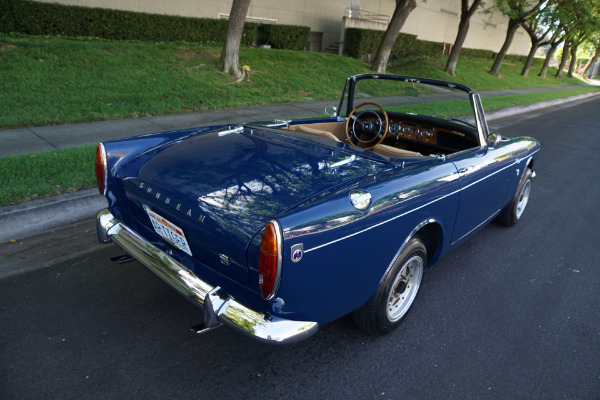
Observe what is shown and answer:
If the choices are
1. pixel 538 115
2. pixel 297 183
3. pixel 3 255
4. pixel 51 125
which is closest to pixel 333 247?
pixel 297 183

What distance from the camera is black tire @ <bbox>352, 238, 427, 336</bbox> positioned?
2574 mm

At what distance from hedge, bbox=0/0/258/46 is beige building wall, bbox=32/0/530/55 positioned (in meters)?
1.03

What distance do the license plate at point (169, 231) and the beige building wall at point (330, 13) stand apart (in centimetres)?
1231

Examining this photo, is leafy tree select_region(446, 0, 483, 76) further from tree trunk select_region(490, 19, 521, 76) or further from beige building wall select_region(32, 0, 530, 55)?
tree trunk select_region(490, 19, 521, 76)

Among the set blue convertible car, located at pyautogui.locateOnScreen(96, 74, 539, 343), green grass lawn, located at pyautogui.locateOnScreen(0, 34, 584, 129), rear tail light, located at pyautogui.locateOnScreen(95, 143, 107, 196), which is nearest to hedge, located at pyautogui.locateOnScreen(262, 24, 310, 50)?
green grass lawn, located at pyautogui.locateOnScreen(0, 34, 584, 129)

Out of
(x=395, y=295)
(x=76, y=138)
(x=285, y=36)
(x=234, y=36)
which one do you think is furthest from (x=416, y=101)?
(x=395, y=295)

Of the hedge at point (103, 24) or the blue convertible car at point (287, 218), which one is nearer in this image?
the blue convertible car at point (287, 218)

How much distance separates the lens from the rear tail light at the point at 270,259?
193cm

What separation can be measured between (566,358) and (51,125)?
7.11m

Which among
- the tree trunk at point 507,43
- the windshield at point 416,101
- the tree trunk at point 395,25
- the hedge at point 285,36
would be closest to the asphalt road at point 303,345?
the windshield at point 416,101

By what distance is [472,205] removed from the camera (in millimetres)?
3330

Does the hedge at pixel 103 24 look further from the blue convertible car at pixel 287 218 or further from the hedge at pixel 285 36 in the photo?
the blue convertible car at pixel 287 218

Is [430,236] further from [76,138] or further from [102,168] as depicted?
[76,138]

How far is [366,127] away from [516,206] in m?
1.95
